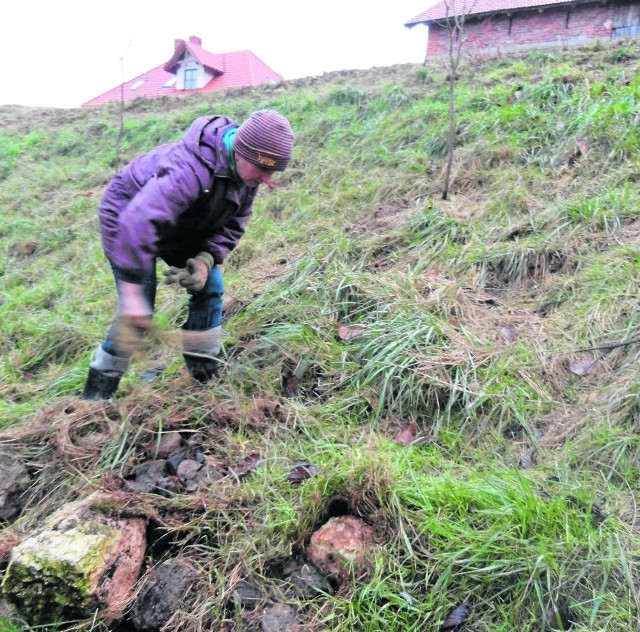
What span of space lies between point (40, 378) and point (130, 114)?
8313mm

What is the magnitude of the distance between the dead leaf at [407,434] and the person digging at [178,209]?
1110mm

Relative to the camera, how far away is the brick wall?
12586mm

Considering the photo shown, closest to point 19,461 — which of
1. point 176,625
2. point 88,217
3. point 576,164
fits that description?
point 176,625

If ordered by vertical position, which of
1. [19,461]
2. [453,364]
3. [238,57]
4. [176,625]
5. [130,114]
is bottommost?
[176,625]

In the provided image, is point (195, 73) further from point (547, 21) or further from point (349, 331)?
point (349, 331)

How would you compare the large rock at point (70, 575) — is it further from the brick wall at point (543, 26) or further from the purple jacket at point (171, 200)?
the brick wall at point (543, 26)

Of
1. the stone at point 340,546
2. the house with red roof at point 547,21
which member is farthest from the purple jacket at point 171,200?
the house with red roof at point 547,21

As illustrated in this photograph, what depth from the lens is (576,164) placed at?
14.4 ft

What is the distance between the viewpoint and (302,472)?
2217 mm

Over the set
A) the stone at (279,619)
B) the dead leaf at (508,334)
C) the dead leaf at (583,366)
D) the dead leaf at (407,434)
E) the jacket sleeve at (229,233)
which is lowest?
the stone at (279,619)

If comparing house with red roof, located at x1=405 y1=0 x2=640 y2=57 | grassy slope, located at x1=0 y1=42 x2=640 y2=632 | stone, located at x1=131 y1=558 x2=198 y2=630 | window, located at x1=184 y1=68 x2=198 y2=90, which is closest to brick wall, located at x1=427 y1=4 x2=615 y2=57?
house with red roof, located at x1=405 y1=0 x2=640 y2=57

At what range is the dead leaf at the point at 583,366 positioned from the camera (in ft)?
8.91

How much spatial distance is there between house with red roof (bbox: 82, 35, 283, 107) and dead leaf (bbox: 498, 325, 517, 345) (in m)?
17.6

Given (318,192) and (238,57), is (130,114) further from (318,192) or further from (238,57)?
(238,57)
